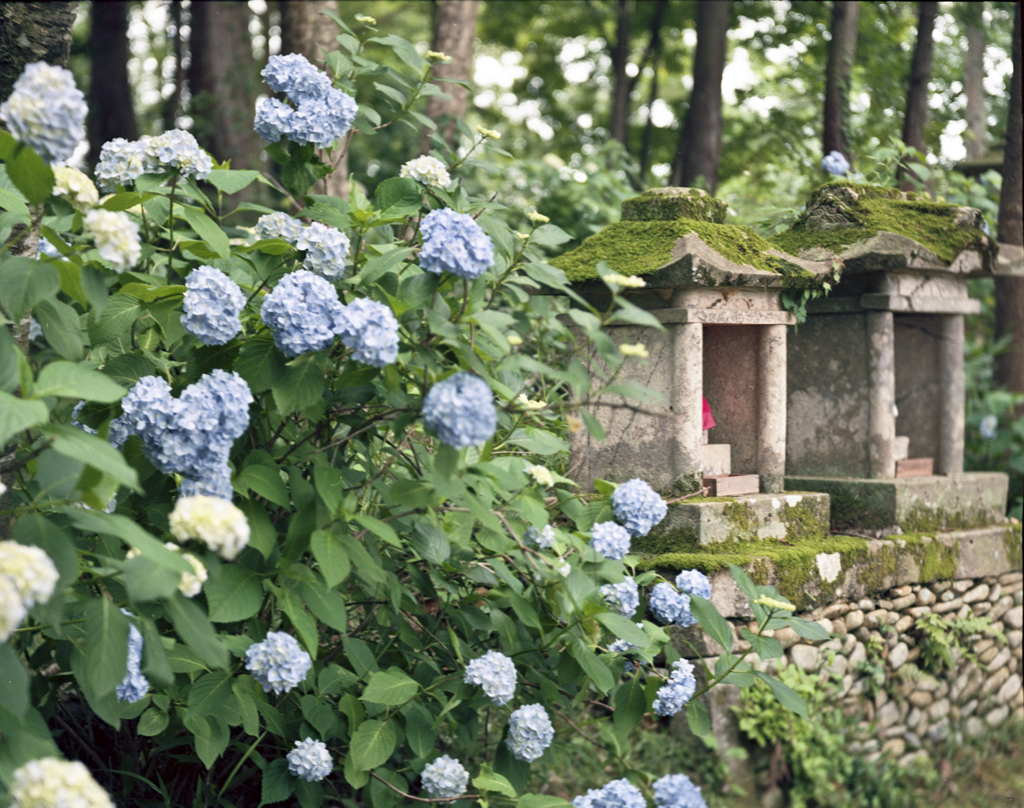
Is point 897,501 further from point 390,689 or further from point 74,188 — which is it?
point 74,188

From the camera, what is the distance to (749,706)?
373 centimetres

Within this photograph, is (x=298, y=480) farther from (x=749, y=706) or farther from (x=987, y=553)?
(x=987, y=553)

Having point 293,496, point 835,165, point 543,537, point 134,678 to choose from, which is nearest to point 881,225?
point 835,165

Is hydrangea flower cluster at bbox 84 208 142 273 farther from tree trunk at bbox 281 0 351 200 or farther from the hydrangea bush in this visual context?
tree trunk at bbox 281 0 351 200

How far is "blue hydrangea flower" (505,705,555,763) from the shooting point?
2152 millimetres

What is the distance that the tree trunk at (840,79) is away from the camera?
5824 mm

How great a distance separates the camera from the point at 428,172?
7.31ft

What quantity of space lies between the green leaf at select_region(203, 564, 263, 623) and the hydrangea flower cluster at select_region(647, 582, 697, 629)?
1134 mm

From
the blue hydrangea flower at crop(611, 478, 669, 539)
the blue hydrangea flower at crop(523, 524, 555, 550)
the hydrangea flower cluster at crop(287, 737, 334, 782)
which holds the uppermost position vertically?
the blue hydrangea flower at crop(611, 478, 669, 539)

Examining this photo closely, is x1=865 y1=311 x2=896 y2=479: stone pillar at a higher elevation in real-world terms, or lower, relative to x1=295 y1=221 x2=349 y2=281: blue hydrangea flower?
lower

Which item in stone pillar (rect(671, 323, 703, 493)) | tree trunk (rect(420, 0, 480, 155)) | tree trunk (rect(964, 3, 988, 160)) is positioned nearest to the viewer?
stone pillar (rect(671, 323, 703, 493))

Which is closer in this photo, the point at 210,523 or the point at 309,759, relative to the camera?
the point at 210,523

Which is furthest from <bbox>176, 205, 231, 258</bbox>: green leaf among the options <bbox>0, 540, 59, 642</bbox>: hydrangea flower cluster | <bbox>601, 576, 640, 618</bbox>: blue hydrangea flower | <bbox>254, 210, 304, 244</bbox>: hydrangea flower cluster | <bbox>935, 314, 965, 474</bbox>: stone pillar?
<bbox>935, 314, 965, 474</bbox>: stone pillar

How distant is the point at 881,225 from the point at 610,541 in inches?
115
